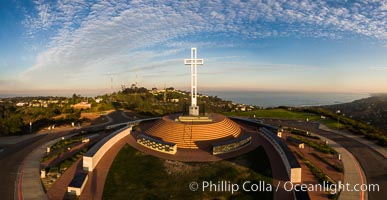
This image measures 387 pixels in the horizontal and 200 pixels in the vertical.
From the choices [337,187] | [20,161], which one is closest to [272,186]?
[337,187]

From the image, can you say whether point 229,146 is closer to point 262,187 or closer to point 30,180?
point 262,187

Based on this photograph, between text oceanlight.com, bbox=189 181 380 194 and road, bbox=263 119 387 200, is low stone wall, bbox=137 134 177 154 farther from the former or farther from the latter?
road, bbox=263 119 387 200

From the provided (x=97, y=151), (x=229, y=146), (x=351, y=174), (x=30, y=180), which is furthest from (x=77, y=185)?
(x=351, y=174)

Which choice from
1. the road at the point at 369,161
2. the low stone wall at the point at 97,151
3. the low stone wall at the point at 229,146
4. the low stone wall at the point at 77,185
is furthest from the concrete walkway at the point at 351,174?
the low stone wall at the point at 97,151

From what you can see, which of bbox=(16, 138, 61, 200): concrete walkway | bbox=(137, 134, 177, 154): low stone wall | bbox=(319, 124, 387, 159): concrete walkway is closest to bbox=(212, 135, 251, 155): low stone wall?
bbox=(137, 134, 177, 154): low stone wall

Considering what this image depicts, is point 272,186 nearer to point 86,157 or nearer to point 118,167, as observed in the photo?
point 118,167
